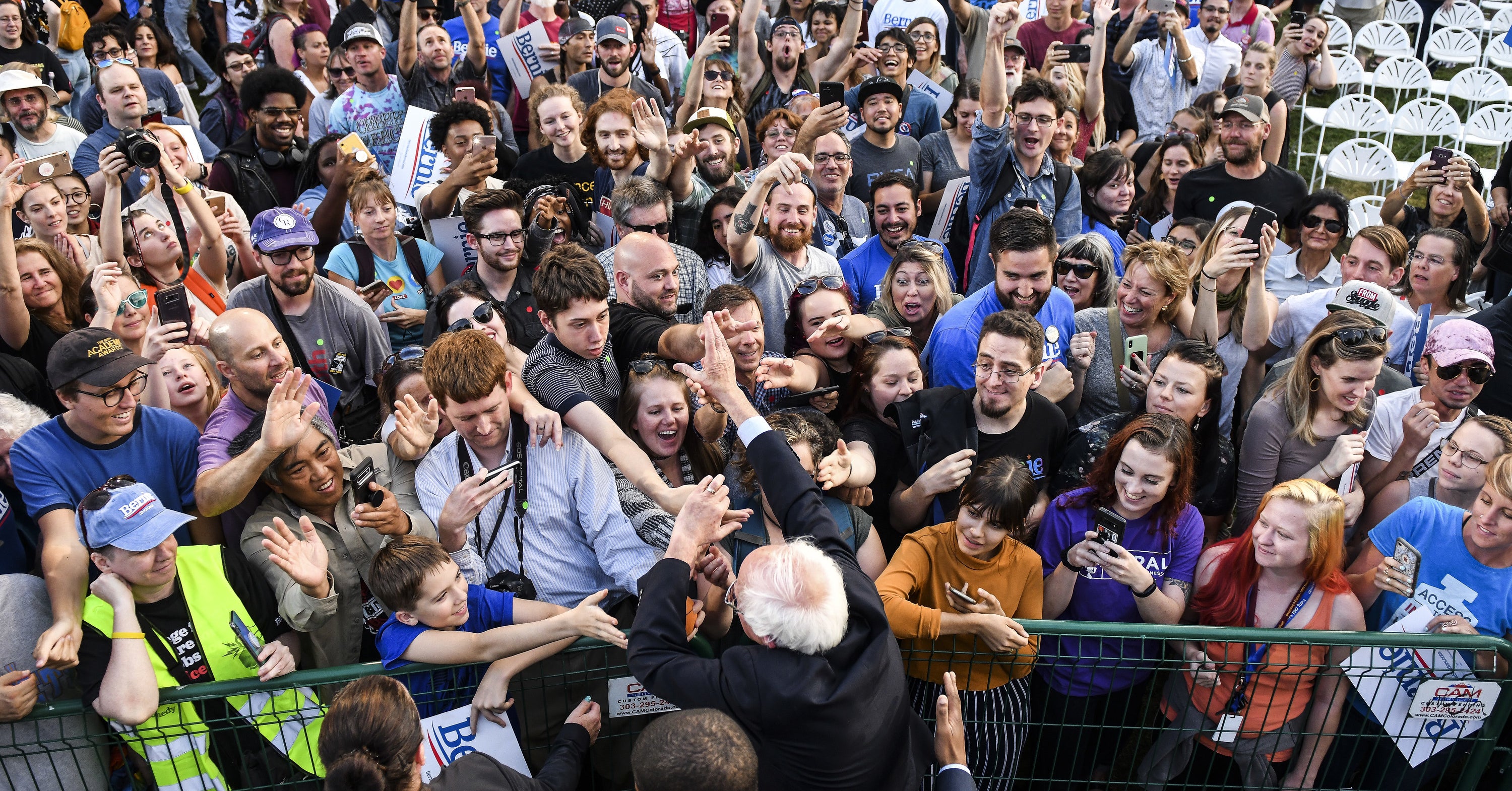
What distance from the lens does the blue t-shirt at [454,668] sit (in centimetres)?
316

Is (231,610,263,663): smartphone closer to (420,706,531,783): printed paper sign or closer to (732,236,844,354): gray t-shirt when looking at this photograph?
(420,706,531,783): printed paper sign

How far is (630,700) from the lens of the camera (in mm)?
3373

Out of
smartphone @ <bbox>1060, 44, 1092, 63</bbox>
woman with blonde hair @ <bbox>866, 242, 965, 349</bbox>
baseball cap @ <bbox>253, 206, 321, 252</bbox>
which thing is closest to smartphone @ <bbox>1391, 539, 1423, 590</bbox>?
woman with blonde hair @ <bbox>866, 242, 965, 349</bbox>

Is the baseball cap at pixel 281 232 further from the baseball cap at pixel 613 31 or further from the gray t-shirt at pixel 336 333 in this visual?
the baseball cap at pixel 613 31

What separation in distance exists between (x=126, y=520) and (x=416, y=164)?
11.7 feet

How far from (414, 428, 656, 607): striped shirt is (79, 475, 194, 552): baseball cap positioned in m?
0.83

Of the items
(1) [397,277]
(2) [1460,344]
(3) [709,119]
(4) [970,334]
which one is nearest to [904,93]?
(3) [709,119]

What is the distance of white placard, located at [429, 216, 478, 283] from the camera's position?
5.73 meters

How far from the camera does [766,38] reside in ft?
29.8

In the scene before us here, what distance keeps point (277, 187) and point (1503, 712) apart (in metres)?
6.43

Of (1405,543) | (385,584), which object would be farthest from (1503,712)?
(385,584)

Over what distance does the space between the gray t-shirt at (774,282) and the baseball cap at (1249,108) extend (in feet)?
9.90

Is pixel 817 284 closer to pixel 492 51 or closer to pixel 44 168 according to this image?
pixel 44 168

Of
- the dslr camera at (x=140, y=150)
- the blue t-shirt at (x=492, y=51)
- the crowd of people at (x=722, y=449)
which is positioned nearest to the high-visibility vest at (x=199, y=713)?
the crowd of people at (x=722, y=449)
